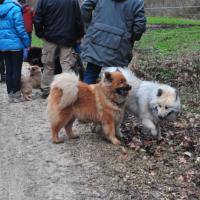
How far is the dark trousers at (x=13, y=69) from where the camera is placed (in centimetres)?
1112

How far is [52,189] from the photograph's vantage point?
6492 millimetres

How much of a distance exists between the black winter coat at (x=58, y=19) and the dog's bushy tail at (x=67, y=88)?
2.87m

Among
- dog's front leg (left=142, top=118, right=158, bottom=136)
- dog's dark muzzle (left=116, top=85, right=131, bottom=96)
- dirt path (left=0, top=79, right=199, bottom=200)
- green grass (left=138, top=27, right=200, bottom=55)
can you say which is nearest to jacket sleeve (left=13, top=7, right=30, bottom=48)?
dirt path (left=0, top=79, right=199, bottom=200)

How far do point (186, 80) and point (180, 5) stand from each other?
2194 cm

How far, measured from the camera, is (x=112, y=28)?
835cm

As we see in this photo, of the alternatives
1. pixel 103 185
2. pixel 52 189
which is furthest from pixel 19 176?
pixel 103 185

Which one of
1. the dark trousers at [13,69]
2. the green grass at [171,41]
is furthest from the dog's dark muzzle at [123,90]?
the green grass at [171,41]

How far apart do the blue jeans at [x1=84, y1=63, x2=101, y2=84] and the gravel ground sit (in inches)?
32.4

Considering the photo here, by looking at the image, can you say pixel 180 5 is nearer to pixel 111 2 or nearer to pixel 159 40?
pixel 159 40

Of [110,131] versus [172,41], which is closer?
[110,131]

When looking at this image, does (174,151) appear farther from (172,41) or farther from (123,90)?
(172,41)

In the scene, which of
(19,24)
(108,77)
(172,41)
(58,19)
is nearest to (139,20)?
(108,77)

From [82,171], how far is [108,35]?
7.80 ft

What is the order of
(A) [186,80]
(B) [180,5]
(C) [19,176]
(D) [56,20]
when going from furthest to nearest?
(B) [180,5] < (A) [186,80] < (D) [56,20] < (C) [19,176]
